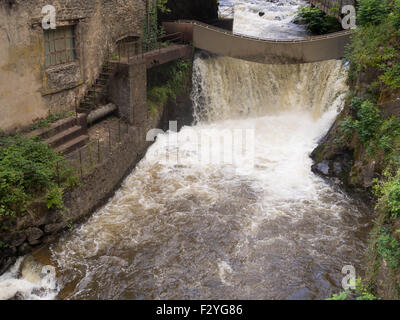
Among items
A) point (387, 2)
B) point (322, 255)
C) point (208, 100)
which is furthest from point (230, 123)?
point (322, 255)

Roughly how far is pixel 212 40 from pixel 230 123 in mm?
3412

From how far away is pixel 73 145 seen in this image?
12344 mm

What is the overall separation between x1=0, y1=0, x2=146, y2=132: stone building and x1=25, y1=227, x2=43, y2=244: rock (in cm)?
306

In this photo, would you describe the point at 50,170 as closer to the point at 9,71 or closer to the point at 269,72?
the point at 9,71

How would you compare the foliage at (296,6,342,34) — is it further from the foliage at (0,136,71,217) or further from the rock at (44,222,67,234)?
the rock at (44,222,67,234)

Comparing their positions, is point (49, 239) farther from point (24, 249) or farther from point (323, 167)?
point (323, 167)

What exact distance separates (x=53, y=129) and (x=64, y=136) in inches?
14.3

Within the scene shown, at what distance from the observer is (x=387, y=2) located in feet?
46.2

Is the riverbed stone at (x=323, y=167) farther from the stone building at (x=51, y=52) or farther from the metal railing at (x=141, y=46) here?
the stone building at (x=51, y=52)

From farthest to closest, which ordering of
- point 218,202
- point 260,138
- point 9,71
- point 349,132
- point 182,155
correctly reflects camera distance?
point 260,138 → point 182,155 → point 349,132 → point 218,202 → point 9,71

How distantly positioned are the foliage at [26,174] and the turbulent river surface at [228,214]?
49.6 inches

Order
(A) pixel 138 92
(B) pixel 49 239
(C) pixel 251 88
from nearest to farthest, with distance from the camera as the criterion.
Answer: (B) pixel 49 239, (A) pixel 138 92, (C) pixel 251 88

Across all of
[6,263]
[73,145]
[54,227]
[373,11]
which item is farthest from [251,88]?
[6,263]

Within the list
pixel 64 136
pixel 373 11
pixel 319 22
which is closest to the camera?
pixel 64 136
